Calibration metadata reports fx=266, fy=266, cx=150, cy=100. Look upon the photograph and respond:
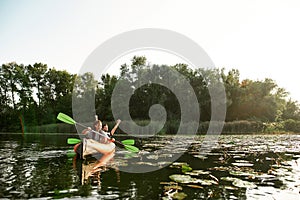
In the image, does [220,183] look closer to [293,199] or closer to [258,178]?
[258,178]

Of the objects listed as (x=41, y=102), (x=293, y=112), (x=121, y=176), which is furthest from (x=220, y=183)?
(x=41, y=102)

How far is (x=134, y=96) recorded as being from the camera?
38156mm

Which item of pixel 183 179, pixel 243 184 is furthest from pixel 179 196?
pixel 243 184

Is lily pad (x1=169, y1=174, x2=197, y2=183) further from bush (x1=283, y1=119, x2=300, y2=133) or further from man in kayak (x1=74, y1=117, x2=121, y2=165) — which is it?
bush (x1=283, y1=119, x2=300, y2=133)

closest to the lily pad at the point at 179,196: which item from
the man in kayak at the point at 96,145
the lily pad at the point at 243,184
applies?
the lily pad at the point at 243,184

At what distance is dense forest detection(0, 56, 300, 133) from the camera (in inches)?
1419

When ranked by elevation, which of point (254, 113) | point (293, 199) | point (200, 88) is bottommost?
point (293, 199)

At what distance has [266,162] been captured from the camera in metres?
8.41

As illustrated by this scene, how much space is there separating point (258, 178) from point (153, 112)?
100ft

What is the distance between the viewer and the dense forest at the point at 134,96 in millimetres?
36031

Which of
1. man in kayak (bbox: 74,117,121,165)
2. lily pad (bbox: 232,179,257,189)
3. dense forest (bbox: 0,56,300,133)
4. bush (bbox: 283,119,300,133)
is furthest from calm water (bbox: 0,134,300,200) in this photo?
dense forest (bbox: 0,56,300,133)

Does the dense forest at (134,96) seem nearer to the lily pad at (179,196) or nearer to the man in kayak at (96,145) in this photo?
the man in kayak at (96,145)

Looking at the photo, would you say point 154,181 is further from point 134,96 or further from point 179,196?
point 134,96

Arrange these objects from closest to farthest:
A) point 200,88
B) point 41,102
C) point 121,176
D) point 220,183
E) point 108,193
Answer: point 108,193 → point 220,183 → point 121,176 → point 200,88 → point 41,102
